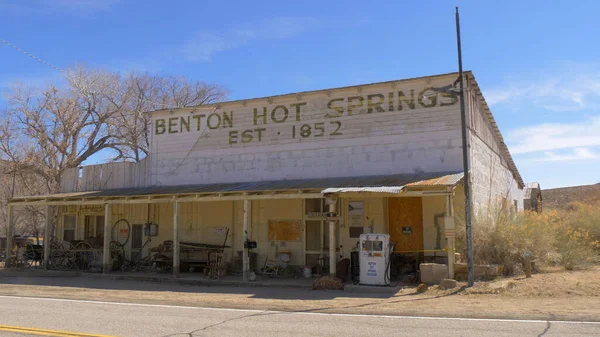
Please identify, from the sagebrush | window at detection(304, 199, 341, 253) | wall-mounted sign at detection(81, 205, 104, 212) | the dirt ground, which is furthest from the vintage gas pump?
wall-mounted sign at detection(81, 205, 104, 212)

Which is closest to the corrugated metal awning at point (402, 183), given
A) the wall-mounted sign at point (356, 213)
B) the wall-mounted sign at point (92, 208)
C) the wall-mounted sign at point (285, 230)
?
the wall-mounted sign at point (356, 213)

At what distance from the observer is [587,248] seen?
54.7 ft

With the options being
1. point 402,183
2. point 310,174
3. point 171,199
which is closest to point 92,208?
point 171,199

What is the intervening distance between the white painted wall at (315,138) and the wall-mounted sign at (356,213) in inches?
41.1

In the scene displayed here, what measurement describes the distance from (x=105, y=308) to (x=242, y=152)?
31.5 ft

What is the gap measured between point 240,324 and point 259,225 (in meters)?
10.3

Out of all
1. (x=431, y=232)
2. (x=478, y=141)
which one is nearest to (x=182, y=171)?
(x=431, y=232)

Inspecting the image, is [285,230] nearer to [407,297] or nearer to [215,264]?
[215,264]

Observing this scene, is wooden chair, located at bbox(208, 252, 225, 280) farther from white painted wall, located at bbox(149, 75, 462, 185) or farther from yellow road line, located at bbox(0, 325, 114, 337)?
yellow road line, located at bbox(0, 325, 114, 337)

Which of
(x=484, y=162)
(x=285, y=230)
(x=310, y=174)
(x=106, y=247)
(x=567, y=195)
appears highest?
(x=567, y=195)

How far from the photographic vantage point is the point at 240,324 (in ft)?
28.5

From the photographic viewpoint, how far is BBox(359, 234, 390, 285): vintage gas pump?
45.0ft

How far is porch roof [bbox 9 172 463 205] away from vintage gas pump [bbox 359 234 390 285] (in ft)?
4.51

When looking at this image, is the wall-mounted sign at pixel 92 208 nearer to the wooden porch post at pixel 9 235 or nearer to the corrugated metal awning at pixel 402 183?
the wooden porch post at pixel 9 235
